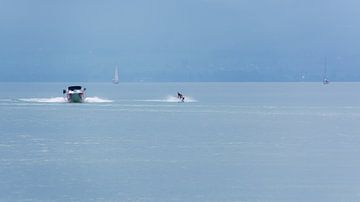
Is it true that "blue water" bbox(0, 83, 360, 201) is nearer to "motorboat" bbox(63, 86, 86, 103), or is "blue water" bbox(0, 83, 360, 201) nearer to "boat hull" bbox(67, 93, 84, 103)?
"motorboat" bbox(63, 86, 86, 103)

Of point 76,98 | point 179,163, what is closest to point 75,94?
point 76,98

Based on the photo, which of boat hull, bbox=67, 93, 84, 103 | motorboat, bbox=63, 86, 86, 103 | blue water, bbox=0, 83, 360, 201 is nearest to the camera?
blue water, bbox=0, 83, 360, 201

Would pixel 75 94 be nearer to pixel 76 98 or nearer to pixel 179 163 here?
pixel 76 98

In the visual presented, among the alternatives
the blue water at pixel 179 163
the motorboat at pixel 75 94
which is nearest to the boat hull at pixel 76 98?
the motorboat at pixel 75 94

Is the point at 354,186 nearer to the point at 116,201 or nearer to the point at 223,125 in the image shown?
the point at 116,201

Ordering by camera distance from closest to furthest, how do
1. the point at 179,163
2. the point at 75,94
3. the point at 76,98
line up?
1. the point at 179,163
2. the point at 75,94
3. the point at 76,98

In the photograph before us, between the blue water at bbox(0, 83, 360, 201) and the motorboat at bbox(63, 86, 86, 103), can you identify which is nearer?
the blue water at bbox(0, 83, 360, 201)

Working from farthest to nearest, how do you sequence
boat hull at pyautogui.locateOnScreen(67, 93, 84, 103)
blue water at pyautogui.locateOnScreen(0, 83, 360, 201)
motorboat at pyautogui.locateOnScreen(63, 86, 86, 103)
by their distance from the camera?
boat hull at pyautogui.locateOnScreen(67, 93, 84, 103) < motorboat at pyautogui.locateOnScreen(63, 86, 86, 103) < blue water at pyautogui.locateOnScreen(0, 83, 360, 201)

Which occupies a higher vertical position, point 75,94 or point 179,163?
point 75,94

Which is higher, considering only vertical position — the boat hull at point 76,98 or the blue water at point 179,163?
the boat hull at point 76,98


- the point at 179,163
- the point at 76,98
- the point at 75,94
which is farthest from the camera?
the point at 76,98

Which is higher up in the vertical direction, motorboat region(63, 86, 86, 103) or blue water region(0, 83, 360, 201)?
motorboat region(63, 86, 86, 103)

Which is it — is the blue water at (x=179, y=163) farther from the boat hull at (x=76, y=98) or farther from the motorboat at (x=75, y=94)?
the boat hull at (x=76, y=98)

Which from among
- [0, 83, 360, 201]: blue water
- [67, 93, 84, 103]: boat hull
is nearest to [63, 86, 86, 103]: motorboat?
[67, 93, 84, 103]: boat hull
